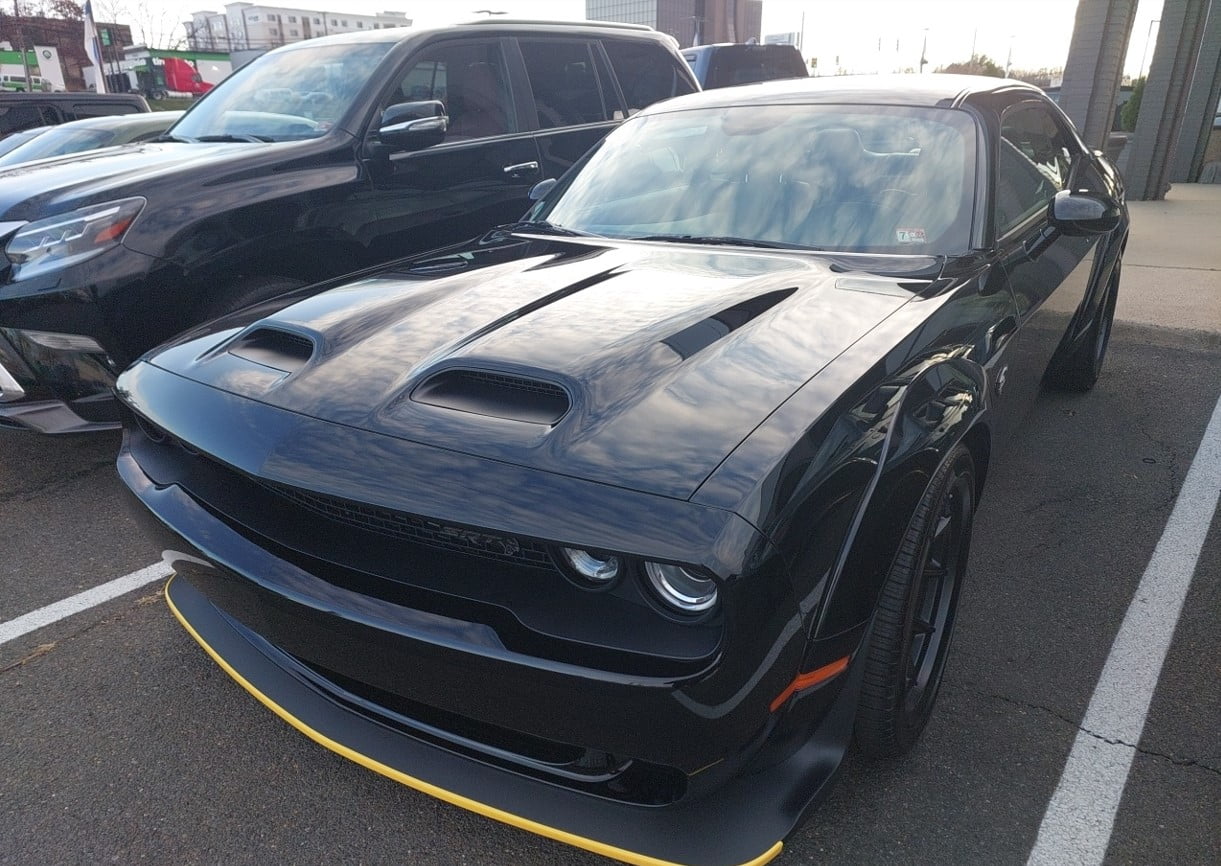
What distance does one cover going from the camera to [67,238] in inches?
130

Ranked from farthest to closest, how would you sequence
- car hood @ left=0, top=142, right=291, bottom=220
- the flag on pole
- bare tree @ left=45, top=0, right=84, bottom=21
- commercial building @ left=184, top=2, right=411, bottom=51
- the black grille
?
commercial building @ left=184, top=2, right=411, bottom=51 < bare tree @ left=45, top=0, right=84, bottom=21 < the flag on pole < car hood @ left=0, top=142, right=291, bottom=220 < the black grille

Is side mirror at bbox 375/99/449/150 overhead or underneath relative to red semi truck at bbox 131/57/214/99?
overhead

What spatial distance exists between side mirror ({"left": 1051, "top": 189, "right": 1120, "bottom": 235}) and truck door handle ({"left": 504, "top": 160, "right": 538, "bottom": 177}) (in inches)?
105

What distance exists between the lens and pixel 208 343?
2223mm

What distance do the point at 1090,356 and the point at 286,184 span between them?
12.8 feet

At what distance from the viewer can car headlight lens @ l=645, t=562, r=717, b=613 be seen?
1406 mm

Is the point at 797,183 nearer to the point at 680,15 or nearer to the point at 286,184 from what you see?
the point at 286,184

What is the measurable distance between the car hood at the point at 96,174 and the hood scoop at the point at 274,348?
5.52 ft

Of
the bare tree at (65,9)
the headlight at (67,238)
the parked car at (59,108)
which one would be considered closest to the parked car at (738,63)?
the parked car at (59,108)

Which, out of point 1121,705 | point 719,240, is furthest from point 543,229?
point 1121,705

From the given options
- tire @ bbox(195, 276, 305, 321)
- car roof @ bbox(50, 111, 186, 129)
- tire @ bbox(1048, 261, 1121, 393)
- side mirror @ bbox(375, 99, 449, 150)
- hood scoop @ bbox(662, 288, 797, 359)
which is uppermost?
side mirror @ bbox(375, 99, 449, 150)

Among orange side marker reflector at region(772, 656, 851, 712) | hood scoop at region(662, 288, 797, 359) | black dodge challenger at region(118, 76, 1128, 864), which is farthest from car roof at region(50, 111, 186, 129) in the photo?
orange side marker reflector at region(772, 656, 851, 712)

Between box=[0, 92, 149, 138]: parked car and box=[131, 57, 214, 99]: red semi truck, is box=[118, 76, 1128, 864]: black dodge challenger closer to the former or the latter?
box=[0, 92, 149, 138]: parked car

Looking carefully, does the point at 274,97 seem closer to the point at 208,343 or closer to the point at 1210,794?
the point at 208,343
